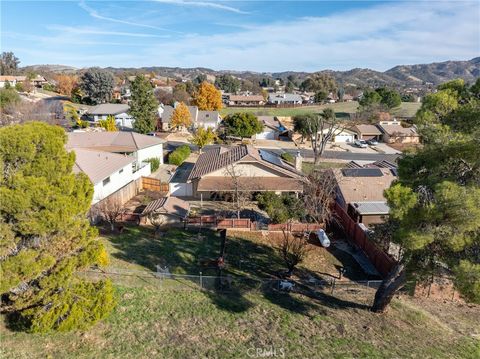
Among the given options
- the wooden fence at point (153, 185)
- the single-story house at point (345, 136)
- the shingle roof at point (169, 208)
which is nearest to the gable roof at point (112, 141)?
the wooden fence at point (153, 185)

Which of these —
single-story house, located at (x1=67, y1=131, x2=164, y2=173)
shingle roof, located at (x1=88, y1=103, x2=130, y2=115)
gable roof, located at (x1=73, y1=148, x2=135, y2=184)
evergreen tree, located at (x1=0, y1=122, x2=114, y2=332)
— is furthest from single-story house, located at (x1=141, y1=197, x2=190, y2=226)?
shingle roof, located at (x1=88, y1=103, x2=130, y2=115)

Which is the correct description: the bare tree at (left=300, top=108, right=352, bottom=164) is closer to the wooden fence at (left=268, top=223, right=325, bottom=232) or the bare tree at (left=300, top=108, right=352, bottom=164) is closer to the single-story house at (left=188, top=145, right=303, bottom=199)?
the single-story house at (left=188, top=145, right=303, bottom=199)

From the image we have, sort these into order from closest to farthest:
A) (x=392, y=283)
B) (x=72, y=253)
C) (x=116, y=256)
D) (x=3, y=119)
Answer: (x=72, y=253) < (x=392, y=283) < (x=116, y=256) < (x=3, y=119)

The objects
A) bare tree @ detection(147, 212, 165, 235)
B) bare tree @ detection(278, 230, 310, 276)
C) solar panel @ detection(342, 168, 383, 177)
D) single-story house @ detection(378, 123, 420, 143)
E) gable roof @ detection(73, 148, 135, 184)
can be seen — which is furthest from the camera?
single-story house @ detection(378, 123, 420, 143)

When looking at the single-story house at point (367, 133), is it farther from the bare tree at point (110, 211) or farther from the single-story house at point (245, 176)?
the bare tree at point (110, 211)

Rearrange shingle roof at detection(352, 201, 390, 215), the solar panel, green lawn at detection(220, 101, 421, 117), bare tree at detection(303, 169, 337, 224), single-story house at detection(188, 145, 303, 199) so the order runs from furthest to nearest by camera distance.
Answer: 1. green lawn at detection(220, 101, 421, 117)
2. the solar panel
3. single-story house at detection(188, 145, 303, 199)
4. bare tree at detection(303, 169, 337, 224)
5. shingle roof at detection(352, 201, 390, 215)

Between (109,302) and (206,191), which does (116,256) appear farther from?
(206,191)

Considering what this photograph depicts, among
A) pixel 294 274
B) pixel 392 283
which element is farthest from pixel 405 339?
pixel 294 274

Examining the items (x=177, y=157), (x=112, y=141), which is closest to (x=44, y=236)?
(x=112, y=141)
